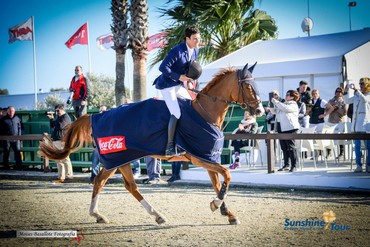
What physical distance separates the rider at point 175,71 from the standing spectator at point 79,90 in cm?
665

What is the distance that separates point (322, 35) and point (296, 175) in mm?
9437

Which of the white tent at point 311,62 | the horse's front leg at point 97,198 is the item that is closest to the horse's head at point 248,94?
the horse's front leg at point 97,198

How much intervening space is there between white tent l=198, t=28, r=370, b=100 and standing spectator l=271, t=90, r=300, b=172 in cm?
409

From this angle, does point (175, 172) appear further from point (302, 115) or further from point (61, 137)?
point (302, 115)

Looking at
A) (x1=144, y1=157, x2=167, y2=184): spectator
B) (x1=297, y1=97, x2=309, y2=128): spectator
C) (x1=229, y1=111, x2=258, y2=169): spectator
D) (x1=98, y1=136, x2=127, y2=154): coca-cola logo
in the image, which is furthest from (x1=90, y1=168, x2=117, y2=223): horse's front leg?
(x1=297, y1=97, x2=309, y2=128): spectator

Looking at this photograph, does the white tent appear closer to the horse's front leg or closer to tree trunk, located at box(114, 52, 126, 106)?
tree trunk, located at box(114, 52, 126, 106)

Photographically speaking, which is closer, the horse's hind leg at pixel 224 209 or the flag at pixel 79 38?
the horse's hind leg at pixel 224 209

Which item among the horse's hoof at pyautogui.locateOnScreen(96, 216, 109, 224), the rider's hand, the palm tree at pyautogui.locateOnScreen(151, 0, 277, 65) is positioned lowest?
the horse's hoof at pyautogui.locateOnScreen(96, 216, 109, 224)

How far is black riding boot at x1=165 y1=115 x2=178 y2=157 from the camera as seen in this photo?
7.54m

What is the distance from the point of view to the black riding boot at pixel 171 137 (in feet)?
24.7

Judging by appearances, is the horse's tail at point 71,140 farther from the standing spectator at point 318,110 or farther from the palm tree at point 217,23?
the palm tree at point 217,23

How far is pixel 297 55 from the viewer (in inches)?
691

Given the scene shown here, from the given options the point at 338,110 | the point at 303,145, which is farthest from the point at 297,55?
the point at 303,145

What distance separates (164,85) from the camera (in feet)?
25.5
